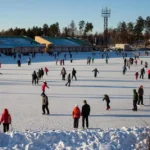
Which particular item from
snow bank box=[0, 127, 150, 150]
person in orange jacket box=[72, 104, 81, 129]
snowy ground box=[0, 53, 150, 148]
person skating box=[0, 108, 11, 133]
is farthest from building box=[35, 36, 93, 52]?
snow bank box=[0, 127, 150, 150]

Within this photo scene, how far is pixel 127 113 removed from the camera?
39.8 feet

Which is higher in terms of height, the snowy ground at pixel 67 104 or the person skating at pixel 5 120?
the person skating at pixel 5 120

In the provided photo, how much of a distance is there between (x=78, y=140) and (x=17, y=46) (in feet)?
165

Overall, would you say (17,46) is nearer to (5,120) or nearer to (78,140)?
(5,120)

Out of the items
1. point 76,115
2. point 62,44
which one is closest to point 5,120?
point 76,115

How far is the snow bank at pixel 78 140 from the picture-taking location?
7559 millimetres

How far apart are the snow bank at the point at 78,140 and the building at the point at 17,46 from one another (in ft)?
154

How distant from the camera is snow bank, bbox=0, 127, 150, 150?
7559 millimetres

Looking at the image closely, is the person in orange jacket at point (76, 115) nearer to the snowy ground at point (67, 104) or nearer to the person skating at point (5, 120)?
the snowy ground at point (67, 104)

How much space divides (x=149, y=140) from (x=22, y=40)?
185 feet

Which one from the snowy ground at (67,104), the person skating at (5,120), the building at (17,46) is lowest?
the snowy ground at (67,104)

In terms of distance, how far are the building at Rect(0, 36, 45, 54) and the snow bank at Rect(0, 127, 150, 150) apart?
47074 mm

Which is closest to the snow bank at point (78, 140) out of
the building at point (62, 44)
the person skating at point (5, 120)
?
the person skating at point (5, 120)

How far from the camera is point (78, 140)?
793cm
